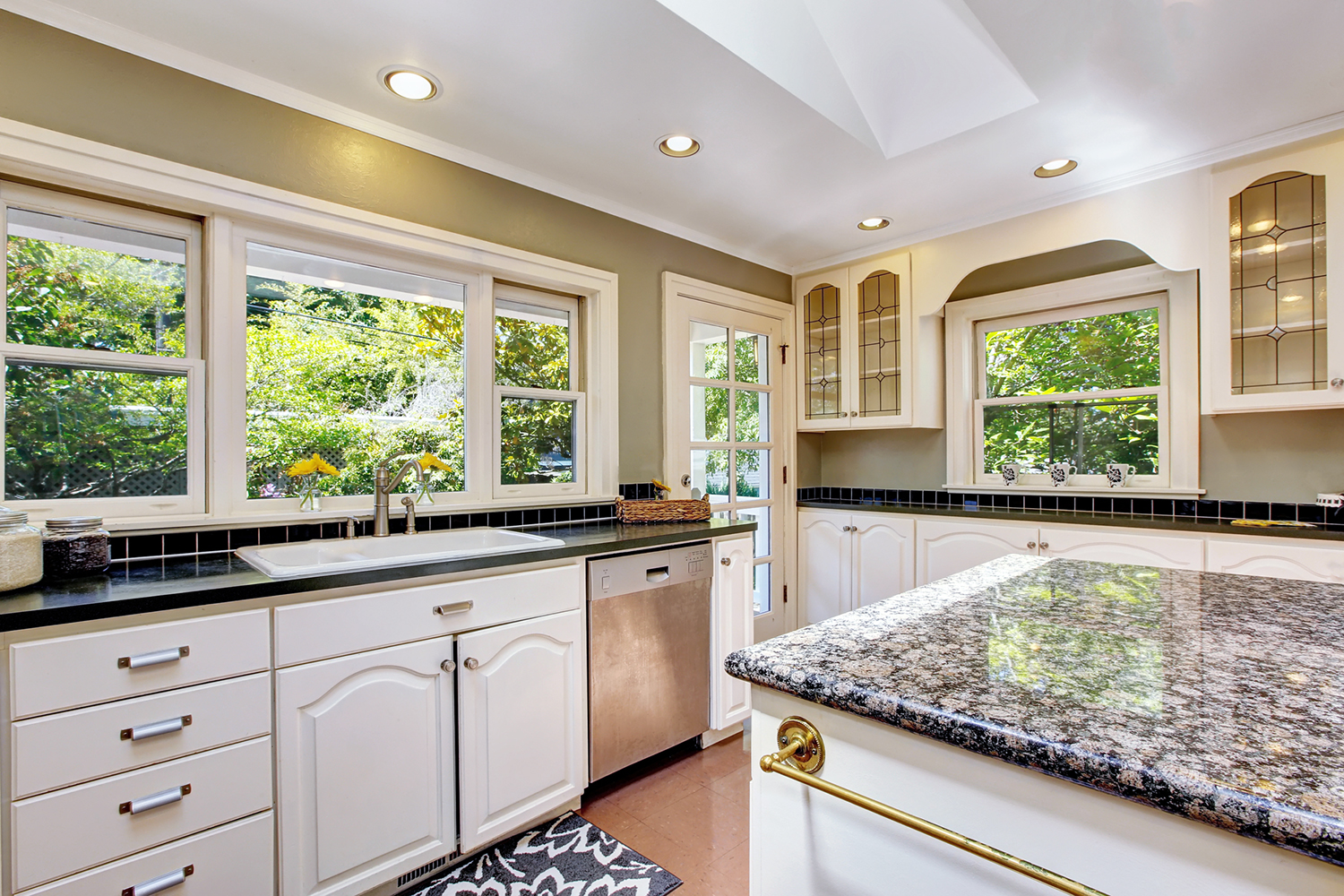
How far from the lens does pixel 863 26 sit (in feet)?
6.59

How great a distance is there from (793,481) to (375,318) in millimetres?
2433

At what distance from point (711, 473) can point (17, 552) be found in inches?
100

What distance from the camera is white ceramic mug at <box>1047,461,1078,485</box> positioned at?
3.09 m

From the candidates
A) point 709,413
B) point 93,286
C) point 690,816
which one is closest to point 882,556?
point 709,413

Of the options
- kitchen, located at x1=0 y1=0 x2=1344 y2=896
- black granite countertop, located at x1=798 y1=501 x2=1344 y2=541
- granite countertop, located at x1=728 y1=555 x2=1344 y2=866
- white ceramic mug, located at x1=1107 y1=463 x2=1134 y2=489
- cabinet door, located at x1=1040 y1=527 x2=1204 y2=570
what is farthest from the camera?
white ceramic mug, located at x1=1107 y1=463 x2=1134 y2=489

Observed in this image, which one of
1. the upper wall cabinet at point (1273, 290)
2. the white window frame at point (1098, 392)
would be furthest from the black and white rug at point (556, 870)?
the upper wall cabinet at point (1273, 290)

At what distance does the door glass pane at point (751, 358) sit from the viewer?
3434 millimetres

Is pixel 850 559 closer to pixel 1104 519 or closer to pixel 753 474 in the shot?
pixel 753 474

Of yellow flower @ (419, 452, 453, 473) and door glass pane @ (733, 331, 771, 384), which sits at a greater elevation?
door glass pane @ (733, 331, 771, 384)

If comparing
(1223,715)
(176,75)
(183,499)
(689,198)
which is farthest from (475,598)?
(689,198)

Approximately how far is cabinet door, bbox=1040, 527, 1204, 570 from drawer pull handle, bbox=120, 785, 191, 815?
2.85 meters

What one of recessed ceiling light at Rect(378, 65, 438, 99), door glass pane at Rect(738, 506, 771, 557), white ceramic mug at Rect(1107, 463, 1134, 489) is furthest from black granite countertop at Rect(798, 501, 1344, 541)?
recessed ceiling light at Rect(378, 65, 438, 99)

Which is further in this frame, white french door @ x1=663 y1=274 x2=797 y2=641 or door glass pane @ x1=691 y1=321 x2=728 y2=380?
door glass pane @ x1=691 y1=321 x2=728 y2=380

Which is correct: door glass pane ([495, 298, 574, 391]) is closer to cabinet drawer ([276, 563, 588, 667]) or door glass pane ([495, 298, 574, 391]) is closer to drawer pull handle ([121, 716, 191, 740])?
cabinet drawer ([276, 563, 588, 667])
